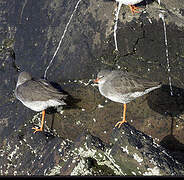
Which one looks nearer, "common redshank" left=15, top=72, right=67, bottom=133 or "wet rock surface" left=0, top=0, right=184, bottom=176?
"common redshank" left=15, top=72, right=67, bottom=133

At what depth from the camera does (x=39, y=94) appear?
6.15 metres

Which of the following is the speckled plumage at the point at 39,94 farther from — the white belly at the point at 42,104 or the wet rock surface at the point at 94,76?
the wet rock surface at the point at 94,76

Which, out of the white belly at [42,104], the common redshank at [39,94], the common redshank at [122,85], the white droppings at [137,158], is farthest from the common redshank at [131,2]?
the white droppings at [137,158]

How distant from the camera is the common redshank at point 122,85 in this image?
225 inches

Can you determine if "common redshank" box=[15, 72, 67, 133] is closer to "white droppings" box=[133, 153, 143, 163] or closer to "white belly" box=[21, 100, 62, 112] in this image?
"white belly" box=[21, 100, 62, 112]

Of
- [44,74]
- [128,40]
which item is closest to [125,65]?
[128,40]

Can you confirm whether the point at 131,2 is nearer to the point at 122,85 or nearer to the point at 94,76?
the point at 94,76

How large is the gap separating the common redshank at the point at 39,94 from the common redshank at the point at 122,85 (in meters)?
0.86

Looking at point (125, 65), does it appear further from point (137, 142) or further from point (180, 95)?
point (137, 142)

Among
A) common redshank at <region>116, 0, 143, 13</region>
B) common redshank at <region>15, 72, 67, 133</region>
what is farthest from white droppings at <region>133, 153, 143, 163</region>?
common redshank at <region>116, 0, 143, 13</region>

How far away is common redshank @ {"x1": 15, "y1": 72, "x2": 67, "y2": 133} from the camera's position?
6070 millimetres

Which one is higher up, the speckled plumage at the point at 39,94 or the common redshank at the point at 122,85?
the common redshank at the point at 122,85

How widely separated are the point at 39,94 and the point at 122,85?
171 centimetres

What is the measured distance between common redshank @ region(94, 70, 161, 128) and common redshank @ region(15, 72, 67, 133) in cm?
86
